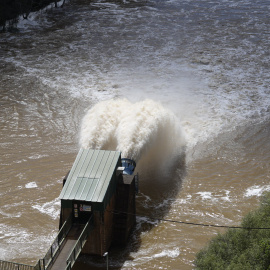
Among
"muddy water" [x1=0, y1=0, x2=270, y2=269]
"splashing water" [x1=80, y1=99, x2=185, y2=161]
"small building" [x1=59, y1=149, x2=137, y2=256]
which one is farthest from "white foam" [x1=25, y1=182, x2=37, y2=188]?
"small building" [x1=59, y1=149, x2=137, y2=256]

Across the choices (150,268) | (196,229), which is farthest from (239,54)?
(150,268)

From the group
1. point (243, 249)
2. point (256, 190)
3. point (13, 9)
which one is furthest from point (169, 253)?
point (13, 9)

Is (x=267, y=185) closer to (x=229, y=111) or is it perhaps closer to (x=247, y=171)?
(x=247, y=171)

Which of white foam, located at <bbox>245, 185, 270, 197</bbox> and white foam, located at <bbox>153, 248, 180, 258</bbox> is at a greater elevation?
white foam, located at <bbox>153, 248, 180, 258</bbox>

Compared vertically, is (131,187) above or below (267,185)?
above

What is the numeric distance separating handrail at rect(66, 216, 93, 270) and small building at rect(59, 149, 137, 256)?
41 centimetres

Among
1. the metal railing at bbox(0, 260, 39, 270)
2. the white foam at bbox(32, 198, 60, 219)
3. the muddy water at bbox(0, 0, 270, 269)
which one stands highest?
the metal railing at bbox(0, 260, 39, 270)

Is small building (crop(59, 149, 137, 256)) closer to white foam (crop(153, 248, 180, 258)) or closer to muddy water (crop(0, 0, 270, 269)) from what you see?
muddy water (crop(0, 0, 270, 269))

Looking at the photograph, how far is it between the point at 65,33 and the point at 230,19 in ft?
64.9

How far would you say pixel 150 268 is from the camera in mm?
21531

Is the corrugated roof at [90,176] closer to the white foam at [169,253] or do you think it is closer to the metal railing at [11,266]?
the metal railing at [11,266]

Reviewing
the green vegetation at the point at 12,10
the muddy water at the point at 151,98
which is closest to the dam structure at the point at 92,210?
the muddy water at the point at 151,98

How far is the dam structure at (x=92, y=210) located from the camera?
19969mm

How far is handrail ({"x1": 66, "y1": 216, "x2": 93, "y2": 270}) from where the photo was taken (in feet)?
63.3
